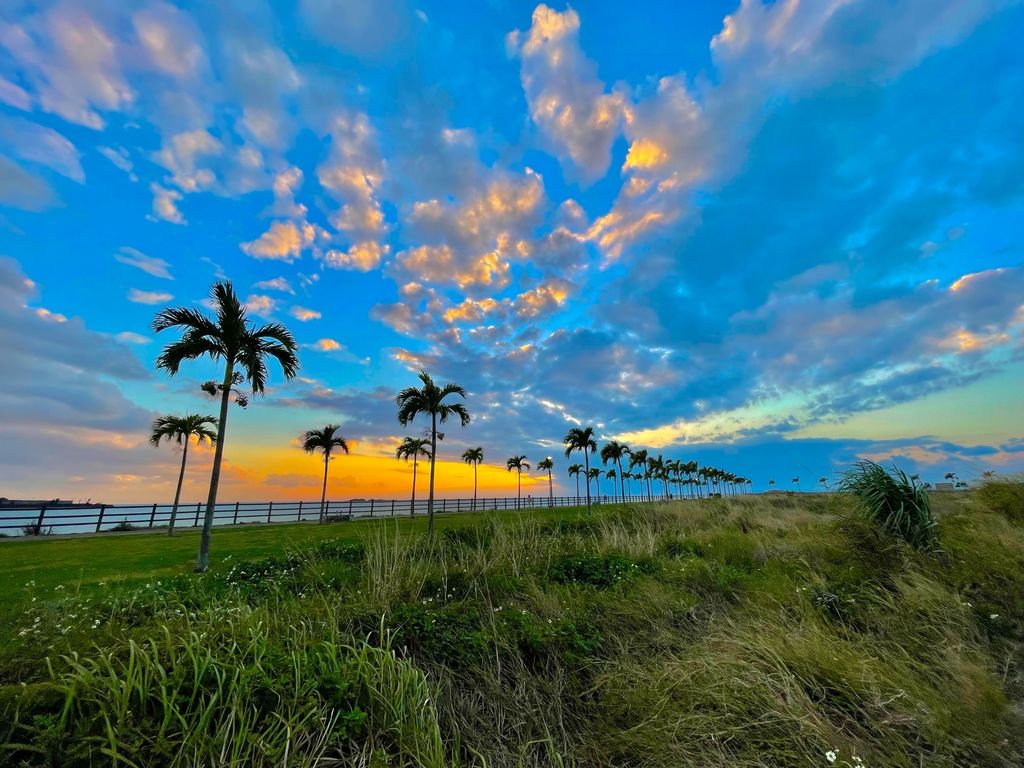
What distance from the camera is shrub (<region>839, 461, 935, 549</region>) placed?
7.67 m

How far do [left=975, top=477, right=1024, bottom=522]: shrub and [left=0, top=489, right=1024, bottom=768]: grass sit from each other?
4477 millimetres

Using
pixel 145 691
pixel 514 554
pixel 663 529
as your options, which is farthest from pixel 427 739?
pixel 663 529

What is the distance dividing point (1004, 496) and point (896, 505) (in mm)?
5779

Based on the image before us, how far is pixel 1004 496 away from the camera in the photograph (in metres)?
10.9

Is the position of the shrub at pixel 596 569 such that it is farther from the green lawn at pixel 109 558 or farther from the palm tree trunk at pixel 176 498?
the palm tree trunk at pixel 176 498

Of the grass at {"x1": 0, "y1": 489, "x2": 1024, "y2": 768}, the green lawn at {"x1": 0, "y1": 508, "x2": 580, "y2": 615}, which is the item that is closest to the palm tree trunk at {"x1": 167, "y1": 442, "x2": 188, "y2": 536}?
the green lawn at {"x1": 0, "y1": 508, "x2": 580, "y2": 615}

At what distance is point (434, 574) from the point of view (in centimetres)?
756

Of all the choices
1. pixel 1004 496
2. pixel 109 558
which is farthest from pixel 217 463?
pixel 1004 496

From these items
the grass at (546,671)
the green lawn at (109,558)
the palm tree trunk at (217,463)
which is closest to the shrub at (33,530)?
the green lawn at (109,558)

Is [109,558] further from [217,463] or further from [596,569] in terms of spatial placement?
[596,569]

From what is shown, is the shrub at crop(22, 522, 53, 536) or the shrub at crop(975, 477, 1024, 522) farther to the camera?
the shrub at crop(22, 522, 53, 536)

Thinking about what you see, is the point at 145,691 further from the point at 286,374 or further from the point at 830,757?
the point at 286,374

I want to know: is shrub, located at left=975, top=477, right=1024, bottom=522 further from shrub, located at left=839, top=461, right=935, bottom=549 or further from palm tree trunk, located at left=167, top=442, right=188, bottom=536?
palm tree trunk, located at left=167, top=442, right=188, bottom=536

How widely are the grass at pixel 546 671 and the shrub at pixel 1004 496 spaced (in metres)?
4.48
